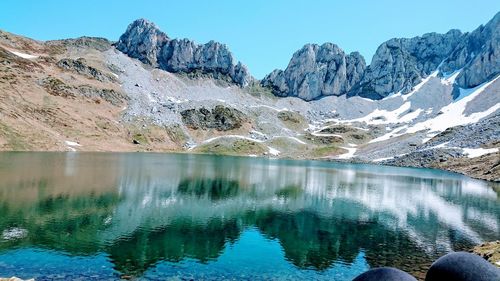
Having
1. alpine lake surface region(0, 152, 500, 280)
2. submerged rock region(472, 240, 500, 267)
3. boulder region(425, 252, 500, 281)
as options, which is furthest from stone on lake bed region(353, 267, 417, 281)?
submerged rock region(472, 240, 500, 267)

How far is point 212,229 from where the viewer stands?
48406mm

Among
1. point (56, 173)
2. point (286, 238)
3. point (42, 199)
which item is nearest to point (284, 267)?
point (286, 238)

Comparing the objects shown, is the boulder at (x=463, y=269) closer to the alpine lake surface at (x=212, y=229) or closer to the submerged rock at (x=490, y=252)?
the alpine lake surface at (x=212, y=229)

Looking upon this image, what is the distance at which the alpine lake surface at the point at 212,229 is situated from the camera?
109 feet

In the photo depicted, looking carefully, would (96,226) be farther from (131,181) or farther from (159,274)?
(131,181)

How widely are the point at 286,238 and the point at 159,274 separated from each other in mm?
19368

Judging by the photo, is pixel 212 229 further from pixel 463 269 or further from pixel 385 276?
pixel 385 276

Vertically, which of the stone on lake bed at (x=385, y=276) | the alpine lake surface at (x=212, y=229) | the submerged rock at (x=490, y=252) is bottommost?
the alpine lake surface at (x=212, y=229)

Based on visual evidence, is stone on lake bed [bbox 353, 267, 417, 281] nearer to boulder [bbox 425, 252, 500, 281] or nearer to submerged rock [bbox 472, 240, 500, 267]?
boulder [bbox 425, 252, 500, 281]

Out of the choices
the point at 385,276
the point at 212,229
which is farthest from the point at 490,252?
the point at 385,276

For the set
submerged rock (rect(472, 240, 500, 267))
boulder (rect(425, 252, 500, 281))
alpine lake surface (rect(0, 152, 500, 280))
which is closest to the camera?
A: boulder (rect(425, 252, 500, 281))

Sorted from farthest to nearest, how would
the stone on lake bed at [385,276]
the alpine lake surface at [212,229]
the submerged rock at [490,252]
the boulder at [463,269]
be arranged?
the alpine lake surface at [212,229]
the submerged rock at [490,252]
the boulder at [463,269]
the stone on lake bed at [385,276]

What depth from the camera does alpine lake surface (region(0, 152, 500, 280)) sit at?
33.2 metres

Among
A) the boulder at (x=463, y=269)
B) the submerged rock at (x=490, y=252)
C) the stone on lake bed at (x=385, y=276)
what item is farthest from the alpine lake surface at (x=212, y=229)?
the stone on lake bed at (x=385, y=276)
